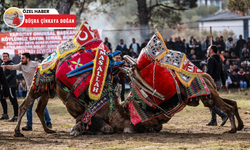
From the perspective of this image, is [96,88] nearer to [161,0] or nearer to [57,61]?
[57,61]

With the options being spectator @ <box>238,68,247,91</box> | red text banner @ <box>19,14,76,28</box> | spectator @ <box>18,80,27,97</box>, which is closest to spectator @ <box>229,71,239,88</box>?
spectator @ <box>238,68,247,91</box>

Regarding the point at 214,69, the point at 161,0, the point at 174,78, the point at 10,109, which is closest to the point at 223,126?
the point at 214,69

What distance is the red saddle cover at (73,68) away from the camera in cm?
817

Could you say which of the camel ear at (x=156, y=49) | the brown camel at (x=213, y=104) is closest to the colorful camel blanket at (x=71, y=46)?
the camel ear at (x=156, y=49)

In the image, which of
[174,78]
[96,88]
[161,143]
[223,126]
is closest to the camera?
[161,143]

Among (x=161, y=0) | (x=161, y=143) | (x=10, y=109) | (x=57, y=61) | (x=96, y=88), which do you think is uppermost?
(x=161, y=0)

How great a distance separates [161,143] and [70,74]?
252 cm

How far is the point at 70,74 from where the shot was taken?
823 centimetres

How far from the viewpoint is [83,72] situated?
8250 mm

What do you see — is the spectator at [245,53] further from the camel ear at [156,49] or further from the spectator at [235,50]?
the camel ear at [156,49]

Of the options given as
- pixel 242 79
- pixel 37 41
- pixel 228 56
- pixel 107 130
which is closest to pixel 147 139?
pixel 107 130

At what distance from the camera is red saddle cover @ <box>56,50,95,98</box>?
26.8 ft

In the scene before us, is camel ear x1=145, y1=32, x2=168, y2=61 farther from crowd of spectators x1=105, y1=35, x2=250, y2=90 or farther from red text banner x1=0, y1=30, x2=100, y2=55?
red text banner x1=0, y1=30, x2=100, y2=55

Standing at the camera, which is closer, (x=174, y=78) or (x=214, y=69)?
(x=174, y=78)
